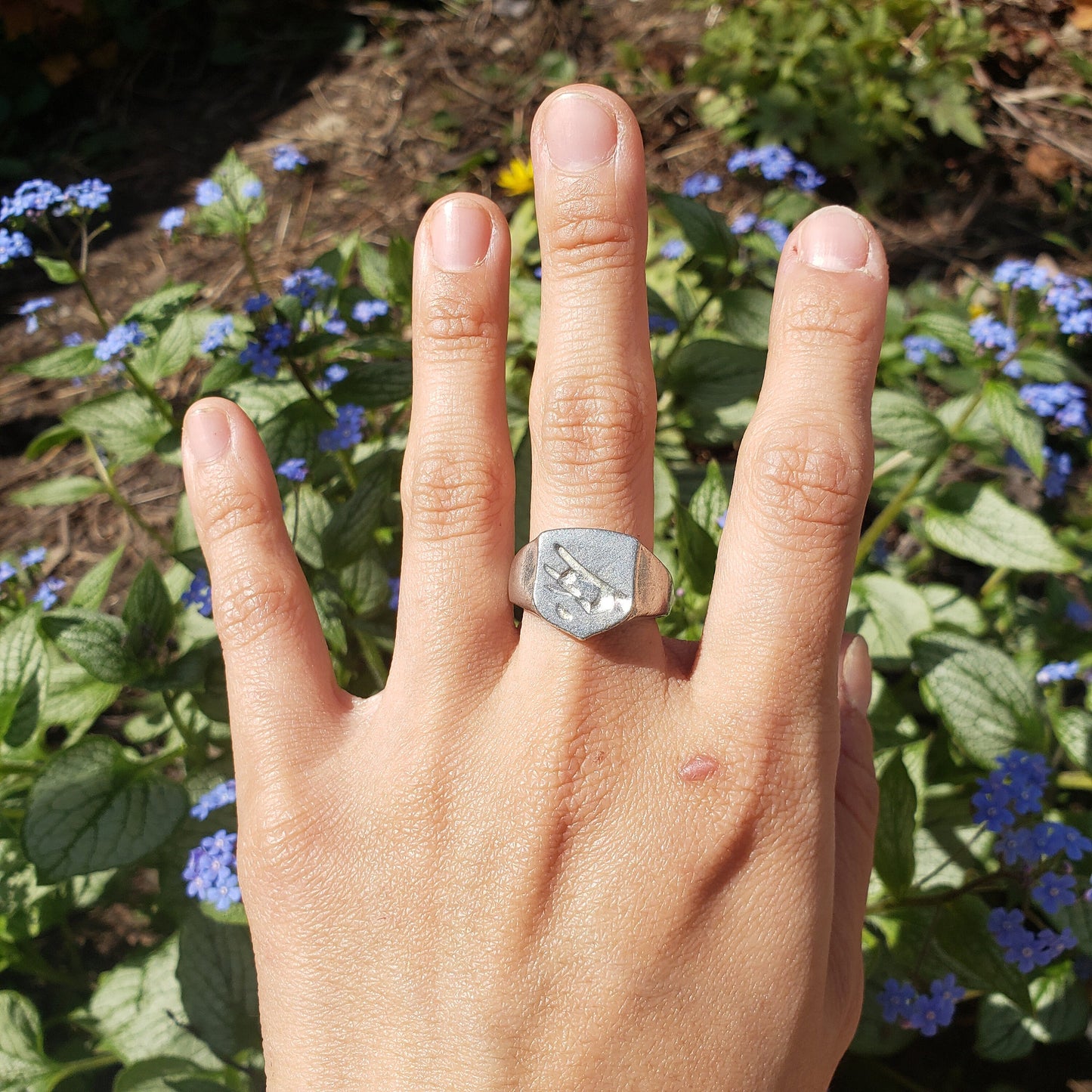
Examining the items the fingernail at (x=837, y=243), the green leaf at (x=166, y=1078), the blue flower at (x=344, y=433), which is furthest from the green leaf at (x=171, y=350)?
the fingernail at (x=837, y=243)

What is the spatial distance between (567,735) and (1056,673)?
173cm

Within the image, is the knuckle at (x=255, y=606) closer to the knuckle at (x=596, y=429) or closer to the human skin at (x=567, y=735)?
the human skin at (x=567, y=735)

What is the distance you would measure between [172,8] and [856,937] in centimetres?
679

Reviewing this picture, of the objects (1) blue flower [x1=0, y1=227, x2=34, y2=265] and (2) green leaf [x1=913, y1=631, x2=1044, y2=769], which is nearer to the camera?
(2) green leaf [x1=913, y1=631, x2=1044, y2=769]

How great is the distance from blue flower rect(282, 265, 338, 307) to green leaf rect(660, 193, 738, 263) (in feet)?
3.84

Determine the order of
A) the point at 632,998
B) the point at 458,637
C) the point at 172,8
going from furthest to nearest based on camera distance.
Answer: the point at 172,8, the point at 458,637, the point at 632,998

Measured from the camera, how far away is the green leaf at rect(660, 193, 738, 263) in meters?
2.85

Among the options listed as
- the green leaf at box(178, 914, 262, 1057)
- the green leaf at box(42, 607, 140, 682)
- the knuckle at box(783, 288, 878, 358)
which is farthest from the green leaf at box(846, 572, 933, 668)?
the green leaf at box(42, 607, 140, 682)

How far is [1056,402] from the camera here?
2.96 meters

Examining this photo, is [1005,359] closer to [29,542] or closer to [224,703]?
[224,703]

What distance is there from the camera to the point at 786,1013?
1.47m

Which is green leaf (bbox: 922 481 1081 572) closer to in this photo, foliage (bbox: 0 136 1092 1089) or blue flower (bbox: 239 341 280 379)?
foliage (bbox: 0 136 1092 1089)

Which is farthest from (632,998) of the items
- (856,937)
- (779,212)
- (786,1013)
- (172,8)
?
(172,8)

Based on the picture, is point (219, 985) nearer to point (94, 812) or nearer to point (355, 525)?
point (94, 812)
